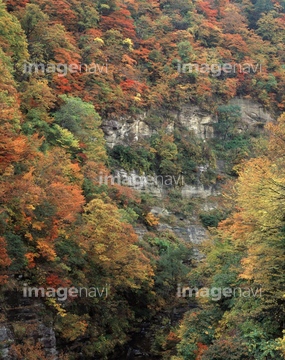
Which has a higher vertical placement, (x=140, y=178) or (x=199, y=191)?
(x=140, y=178)

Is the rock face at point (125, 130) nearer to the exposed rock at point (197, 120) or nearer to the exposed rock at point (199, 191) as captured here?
the exposed rock at point (197, 120)

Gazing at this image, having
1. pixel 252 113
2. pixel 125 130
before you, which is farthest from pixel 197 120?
pixel 125 130

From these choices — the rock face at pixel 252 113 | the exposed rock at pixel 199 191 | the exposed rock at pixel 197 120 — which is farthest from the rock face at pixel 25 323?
the rock face at pixel 252 113

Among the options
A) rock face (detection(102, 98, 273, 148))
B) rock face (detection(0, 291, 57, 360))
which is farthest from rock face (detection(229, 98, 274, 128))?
rock face (detection(0, 291, 57, 360))

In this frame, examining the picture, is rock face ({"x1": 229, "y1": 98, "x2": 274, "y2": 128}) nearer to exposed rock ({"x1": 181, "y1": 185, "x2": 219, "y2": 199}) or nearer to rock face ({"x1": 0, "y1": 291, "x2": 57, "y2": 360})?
exposed rock ({"x1": 181, "y1": 185, "x2": 219, "y2": 199})

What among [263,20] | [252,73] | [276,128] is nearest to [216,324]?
[276,128]

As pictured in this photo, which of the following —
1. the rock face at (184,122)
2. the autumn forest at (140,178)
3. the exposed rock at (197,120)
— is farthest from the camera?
the exposed rock at (197,120)

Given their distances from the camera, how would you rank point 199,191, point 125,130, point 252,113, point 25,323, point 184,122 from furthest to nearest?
1. point 252,113
2. point 184,122
3. point 199,191
4. point 125,130
5. point 25,323

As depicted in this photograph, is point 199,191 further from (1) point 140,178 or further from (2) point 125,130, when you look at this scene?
(2) point 125,130
